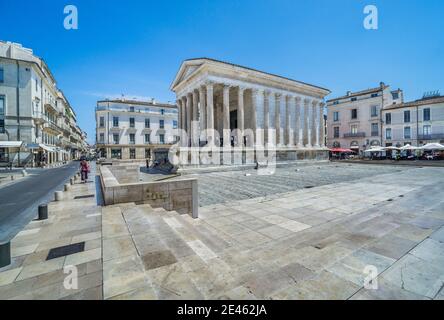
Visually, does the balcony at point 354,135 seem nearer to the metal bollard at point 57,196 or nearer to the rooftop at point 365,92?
the rooftop at point 365,92

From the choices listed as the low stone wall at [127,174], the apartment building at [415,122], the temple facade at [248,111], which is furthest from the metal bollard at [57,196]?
the apartment building at [415,122]

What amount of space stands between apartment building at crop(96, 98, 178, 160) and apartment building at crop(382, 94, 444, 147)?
144ft

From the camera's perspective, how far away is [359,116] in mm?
43781

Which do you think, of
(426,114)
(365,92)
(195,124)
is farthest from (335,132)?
(195,124)

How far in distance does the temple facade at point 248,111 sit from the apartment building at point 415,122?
17.1 meters

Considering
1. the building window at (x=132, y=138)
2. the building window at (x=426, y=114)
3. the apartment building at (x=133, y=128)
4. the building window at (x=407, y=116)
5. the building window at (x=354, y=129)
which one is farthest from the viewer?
the building window at (x=132, y=138)

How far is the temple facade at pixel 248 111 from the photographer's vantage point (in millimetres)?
22750

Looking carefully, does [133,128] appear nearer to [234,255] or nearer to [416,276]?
[234,255]

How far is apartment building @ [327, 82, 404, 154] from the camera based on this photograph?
135 feet

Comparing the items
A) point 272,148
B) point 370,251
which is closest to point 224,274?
point 370,251

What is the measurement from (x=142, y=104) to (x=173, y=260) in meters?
48.7

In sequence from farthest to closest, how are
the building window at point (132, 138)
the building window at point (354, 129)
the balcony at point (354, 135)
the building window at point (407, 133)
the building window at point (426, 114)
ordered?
the building window at point (132, 138) < the building window at point (354, 129) < the balcony at point (354, 135) < the building window at point (407, 133) < the building window at point (426, 114)

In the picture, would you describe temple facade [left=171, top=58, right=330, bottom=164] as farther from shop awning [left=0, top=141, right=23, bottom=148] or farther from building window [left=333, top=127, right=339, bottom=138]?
shop awning [left=0, top=141, right=23, bottom=148]
